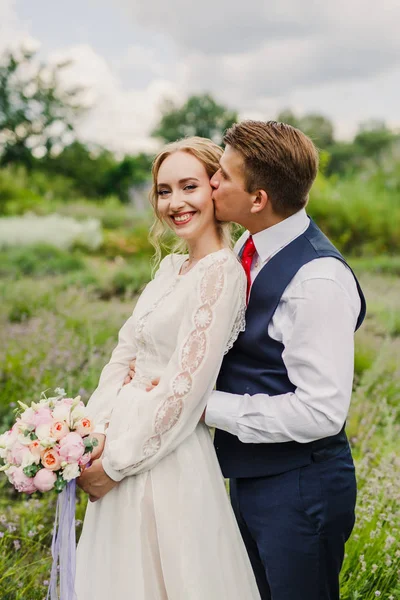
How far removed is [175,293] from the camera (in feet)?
7.68

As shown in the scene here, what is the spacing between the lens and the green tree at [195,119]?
2745 centimetres

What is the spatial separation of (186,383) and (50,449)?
1.55ft

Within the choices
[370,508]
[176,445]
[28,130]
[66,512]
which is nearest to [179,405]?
[176,445]

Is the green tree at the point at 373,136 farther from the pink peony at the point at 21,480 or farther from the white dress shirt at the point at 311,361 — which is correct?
the pink peony at the point at 21,480

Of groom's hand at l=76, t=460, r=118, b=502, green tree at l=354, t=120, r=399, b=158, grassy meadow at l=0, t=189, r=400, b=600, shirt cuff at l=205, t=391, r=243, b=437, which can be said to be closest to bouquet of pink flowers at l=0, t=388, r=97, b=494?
groom's hand at l=76, t=460, r=118, b=502

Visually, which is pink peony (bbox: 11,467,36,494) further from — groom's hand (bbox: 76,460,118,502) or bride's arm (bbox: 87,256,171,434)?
bride's arm (bbox: 87,256,171,434)

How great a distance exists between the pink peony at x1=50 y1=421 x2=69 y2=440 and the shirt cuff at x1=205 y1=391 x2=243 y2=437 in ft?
1.52

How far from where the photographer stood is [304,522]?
208 centimetres

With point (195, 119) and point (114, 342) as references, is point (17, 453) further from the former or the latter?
point (195, 119)

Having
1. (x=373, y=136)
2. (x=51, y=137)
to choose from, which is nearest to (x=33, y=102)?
(x=51, y=137)

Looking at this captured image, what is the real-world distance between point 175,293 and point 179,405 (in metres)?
0.43

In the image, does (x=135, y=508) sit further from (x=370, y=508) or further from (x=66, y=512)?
(x=370, y=508)

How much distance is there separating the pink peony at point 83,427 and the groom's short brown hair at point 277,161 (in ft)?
3.03

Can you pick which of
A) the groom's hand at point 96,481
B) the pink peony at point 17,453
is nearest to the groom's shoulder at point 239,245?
the groom's hand at point 96,481
